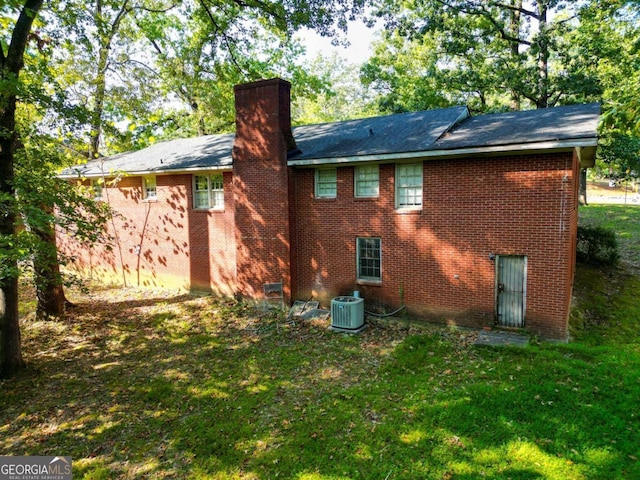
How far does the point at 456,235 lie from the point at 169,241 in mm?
11017

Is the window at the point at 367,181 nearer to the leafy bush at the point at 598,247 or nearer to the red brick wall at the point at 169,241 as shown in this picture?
the red brick wall at the point at 169,241

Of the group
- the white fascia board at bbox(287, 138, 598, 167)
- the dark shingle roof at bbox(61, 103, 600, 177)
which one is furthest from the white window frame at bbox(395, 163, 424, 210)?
the dark shingle roof at bbox(61, 103, 600, 177)

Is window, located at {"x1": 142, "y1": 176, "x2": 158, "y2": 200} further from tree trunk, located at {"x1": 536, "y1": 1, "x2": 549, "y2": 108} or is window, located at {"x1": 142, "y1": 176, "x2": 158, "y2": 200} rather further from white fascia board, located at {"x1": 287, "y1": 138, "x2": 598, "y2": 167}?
tree trunk, located at {"x1": 536, "y1": 1, "x2": 549, "y2": 108}

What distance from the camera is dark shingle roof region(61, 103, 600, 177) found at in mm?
9586

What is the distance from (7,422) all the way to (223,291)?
7639 millimetres

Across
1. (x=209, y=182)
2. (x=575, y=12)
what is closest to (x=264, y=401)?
(x=209, y=182)

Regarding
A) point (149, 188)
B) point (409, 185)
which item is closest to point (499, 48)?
point (409, 185)

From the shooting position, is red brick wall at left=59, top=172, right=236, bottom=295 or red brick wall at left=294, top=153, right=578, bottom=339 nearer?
red brick wall at left=294, top=153, right=578, bottom=339

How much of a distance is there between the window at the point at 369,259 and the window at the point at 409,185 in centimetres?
137

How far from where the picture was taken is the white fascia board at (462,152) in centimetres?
861

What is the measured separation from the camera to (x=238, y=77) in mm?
20469

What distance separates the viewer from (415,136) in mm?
11508

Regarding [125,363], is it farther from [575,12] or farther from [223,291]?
[575,12]

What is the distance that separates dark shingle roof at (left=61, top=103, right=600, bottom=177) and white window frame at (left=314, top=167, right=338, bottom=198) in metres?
0.56
